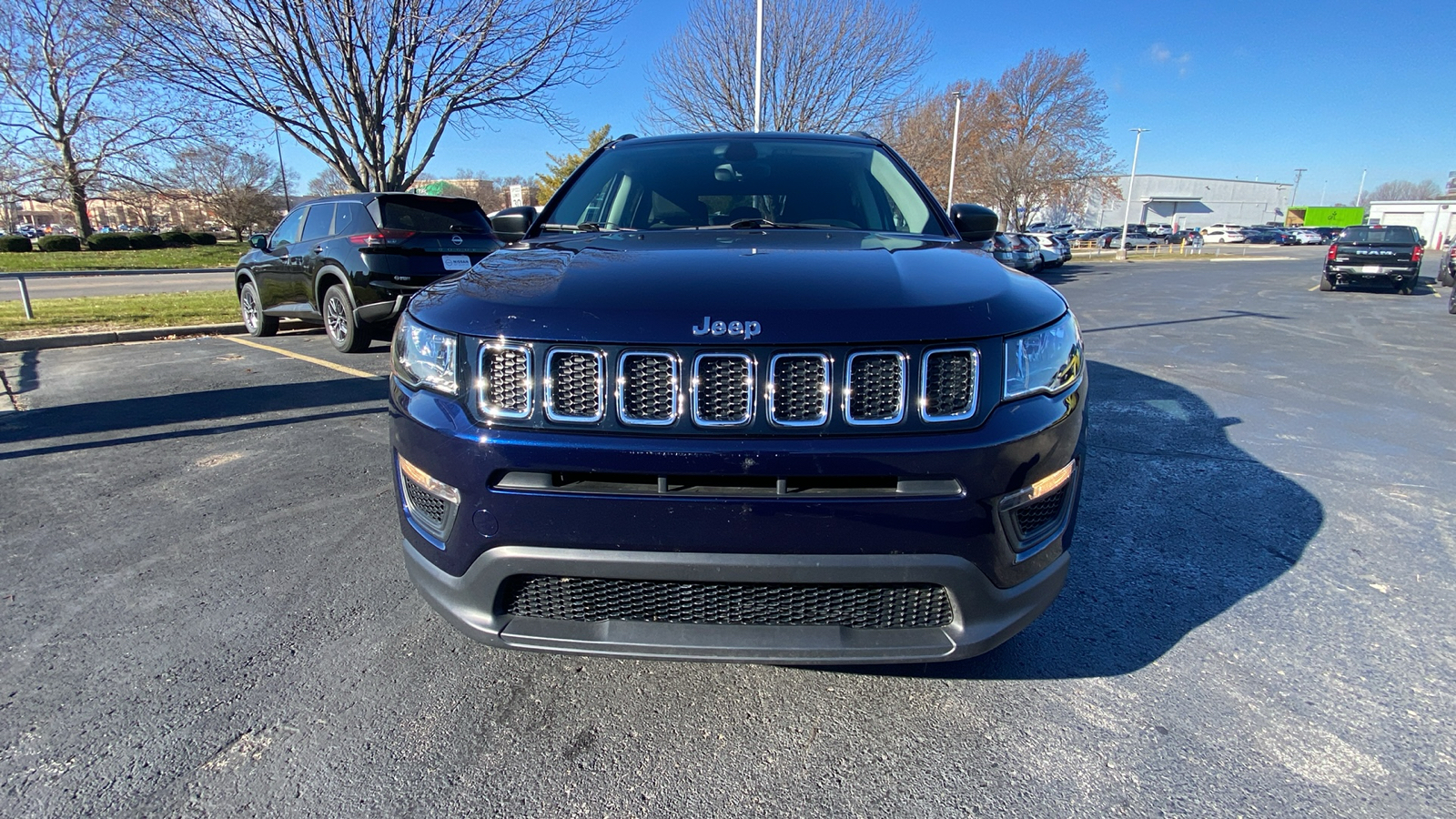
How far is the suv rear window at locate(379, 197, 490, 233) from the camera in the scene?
283 inches

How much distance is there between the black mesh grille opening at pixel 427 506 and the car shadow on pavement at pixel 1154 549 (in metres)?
1.25

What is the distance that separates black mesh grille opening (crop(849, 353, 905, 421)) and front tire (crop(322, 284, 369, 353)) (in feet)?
23.2

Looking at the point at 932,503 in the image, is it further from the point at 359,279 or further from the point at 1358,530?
the point at 359,279

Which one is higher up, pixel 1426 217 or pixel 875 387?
pixel 1426 217

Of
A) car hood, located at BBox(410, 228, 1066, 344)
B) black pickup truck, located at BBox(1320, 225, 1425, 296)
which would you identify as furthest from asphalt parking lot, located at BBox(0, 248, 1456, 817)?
black pickup truck, located at BBox(1320, 225, 1425, 296)

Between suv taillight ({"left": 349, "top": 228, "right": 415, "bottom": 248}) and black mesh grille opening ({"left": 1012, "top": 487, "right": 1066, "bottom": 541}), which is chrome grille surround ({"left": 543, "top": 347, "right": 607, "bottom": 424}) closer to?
black mesh grille opening ({"left": 1012, "top": 487, "right": 1066, "bottom": 541})

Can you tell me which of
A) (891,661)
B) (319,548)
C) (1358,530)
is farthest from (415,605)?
(1358,530)

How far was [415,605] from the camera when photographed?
2.52 meters

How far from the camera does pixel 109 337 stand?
8508 millimetres

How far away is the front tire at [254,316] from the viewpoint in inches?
354

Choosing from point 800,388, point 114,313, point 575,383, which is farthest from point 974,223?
point 114,313

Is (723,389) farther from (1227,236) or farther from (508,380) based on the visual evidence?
(1227,236)

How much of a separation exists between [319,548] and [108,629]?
0.72 meters

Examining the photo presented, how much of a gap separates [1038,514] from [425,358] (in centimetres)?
161
